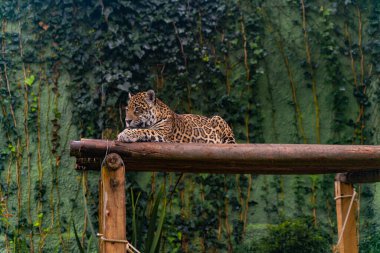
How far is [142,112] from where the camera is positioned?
5.38m

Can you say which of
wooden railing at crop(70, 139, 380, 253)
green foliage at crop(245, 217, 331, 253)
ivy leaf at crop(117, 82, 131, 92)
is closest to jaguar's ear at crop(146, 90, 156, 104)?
wooden railing at crop(70, 139, 380, 253)

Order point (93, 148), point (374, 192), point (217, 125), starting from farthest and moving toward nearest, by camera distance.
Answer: point (374, 192) → point (217, 125) → point (93, 148)

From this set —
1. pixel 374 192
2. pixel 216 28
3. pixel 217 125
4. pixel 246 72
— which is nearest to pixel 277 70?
pixel 246 72

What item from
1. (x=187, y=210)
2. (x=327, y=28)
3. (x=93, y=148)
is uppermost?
(x=327, y=28)

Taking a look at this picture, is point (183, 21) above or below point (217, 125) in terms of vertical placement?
above

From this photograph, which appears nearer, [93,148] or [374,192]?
[93,148]

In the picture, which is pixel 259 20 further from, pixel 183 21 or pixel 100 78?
pixel 100 78

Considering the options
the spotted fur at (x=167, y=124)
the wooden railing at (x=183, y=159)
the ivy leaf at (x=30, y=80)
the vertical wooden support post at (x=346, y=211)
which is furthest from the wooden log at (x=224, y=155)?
the ivy leaf at (x=30, y=80)

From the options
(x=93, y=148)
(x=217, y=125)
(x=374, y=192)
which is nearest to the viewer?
(x=93, y=148)

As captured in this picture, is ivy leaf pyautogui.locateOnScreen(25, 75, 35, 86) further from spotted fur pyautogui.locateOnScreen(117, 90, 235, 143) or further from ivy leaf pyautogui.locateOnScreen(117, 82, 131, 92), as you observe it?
spotted fur pyautogui.locateOnScreen(117, 90, 235, 143)

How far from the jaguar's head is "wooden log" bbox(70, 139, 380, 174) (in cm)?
100

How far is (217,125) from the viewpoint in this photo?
18.9ft

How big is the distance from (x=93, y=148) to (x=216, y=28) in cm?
474

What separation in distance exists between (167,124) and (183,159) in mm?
1595
